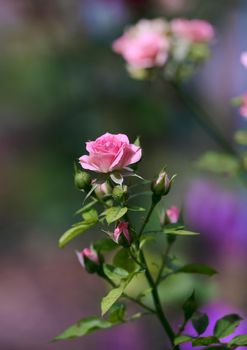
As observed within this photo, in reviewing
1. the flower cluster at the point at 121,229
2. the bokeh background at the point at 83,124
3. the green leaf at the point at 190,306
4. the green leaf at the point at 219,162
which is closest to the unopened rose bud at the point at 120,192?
the flower cluster at the point at 121,229

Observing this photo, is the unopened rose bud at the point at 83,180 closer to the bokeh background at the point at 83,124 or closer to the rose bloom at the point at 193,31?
the rose bloom at the point at 193,31

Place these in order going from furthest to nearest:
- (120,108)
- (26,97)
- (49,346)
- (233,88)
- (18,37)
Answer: (18,37) < (26,97) < (233,88) < (120,108) < (49,346)

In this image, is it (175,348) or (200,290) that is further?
(200,290)

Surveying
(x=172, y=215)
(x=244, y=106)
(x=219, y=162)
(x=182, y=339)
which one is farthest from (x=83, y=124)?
(x=182, y=339)

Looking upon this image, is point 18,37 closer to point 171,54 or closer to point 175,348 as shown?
point 171,54

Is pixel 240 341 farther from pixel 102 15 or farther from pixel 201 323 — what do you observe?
pixel 102 15

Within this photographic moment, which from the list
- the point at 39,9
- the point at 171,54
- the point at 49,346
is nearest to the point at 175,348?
the point at 171,54

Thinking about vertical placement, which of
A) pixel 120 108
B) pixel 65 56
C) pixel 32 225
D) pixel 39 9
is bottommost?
pixel 32 225
